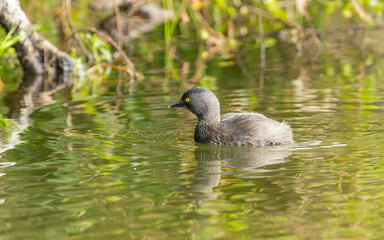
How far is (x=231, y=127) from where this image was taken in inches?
313

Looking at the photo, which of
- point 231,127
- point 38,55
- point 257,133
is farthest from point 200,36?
point 257,133

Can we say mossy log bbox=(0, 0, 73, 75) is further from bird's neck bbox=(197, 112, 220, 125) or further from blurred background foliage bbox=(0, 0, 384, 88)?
bird's neck bbox=(197, 112, 220, 125)

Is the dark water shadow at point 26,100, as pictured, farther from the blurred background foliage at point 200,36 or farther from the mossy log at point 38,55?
the blurred background foliage at point 200,36

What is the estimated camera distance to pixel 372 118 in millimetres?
8742

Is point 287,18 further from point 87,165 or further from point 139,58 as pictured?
point 87,165

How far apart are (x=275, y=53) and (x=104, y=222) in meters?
12.1

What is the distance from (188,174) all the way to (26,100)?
5728 millimetres

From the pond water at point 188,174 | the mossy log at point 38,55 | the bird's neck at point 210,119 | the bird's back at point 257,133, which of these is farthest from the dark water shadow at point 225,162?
the mossy log at point 38,55

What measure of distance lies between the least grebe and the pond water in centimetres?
14

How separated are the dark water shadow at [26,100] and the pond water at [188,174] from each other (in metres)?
0.12

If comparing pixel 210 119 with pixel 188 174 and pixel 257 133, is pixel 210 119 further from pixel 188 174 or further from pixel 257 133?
pixel 188 174

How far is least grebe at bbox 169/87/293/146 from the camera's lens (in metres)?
7.76

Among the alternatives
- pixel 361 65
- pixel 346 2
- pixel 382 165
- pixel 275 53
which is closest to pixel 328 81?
pixel 361 65

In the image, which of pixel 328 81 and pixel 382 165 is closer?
pixel 382 165
